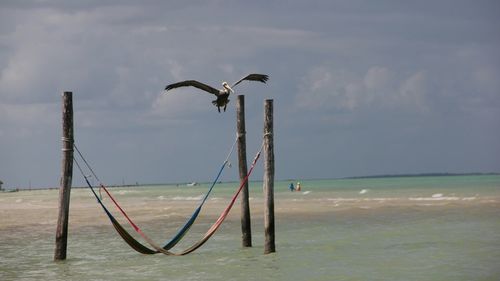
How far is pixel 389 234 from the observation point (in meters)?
22.5

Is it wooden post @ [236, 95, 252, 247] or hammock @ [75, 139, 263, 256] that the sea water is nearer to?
hammock @ [75, 139, 263, 256]

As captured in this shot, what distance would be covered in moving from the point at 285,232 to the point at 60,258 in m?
9.71

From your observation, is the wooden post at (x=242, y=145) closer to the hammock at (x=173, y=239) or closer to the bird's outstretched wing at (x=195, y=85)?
the hammock at (x=173, y=239)

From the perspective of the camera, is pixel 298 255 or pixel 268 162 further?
pixel 298 255

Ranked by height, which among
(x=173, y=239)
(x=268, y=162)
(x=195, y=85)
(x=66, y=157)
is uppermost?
(x=195, y=85)

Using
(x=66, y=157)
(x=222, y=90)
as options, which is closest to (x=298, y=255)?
(x=222, y=90)

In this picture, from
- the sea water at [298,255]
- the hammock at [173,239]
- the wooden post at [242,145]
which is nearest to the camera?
the sea water at [298,255]

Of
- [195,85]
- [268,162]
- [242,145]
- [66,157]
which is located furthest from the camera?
[242,145]

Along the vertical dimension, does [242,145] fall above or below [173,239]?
above

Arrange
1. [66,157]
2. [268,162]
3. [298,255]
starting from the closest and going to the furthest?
[66,157] < [268,162] < [298,255]

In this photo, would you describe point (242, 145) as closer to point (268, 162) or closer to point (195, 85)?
point (268, 162)

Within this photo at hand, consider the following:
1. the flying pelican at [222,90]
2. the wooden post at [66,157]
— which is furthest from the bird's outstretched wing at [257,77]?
the wooden post at [66,157]

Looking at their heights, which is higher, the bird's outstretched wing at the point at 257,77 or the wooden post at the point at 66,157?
the bird's outstretched wing at the point at 257,77

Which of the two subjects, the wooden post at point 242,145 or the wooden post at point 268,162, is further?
the wooden post at point 242,145
